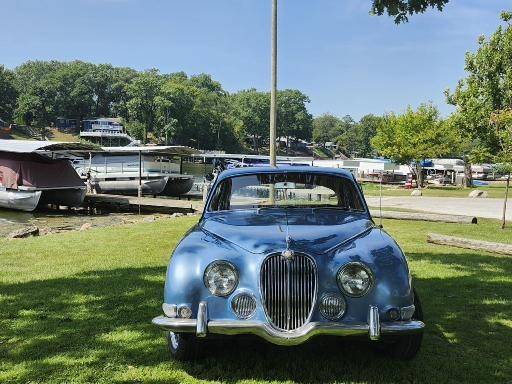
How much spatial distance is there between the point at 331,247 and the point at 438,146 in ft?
154

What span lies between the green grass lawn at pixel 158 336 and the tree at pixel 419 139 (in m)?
39.6

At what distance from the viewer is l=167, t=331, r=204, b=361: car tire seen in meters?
4.39

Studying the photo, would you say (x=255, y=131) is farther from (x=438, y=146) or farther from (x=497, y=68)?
(x=497, y=68)

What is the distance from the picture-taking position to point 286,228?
177 inches

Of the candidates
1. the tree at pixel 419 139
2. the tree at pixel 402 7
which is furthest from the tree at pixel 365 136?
the tree at pixel 402 7

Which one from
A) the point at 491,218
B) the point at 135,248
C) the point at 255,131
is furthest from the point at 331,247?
the point at 255,131

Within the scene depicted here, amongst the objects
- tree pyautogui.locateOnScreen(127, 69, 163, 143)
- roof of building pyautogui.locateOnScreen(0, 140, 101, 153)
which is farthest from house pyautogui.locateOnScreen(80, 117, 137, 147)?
roof of building pyautogui.locateOnScreen(0, 140, 101, 153)

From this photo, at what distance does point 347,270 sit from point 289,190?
6.78ft

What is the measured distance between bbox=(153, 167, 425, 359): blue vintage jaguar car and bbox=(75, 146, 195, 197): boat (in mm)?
27899

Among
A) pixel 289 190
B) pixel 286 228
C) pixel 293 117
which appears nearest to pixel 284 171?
pixel 289 190

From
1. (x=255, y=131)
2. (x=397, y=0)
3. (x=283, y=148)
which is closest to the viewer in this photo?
(x=397, y=0)

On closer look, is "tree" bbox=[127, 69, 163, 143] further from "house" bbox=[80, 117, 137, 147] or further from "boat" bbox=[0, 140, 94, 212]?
"boat" bbox=[0, 140, 94, 212]

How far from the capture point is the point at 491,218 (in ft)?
58.0

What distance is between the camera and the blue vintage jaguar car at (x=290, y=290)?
3932 millimetres
